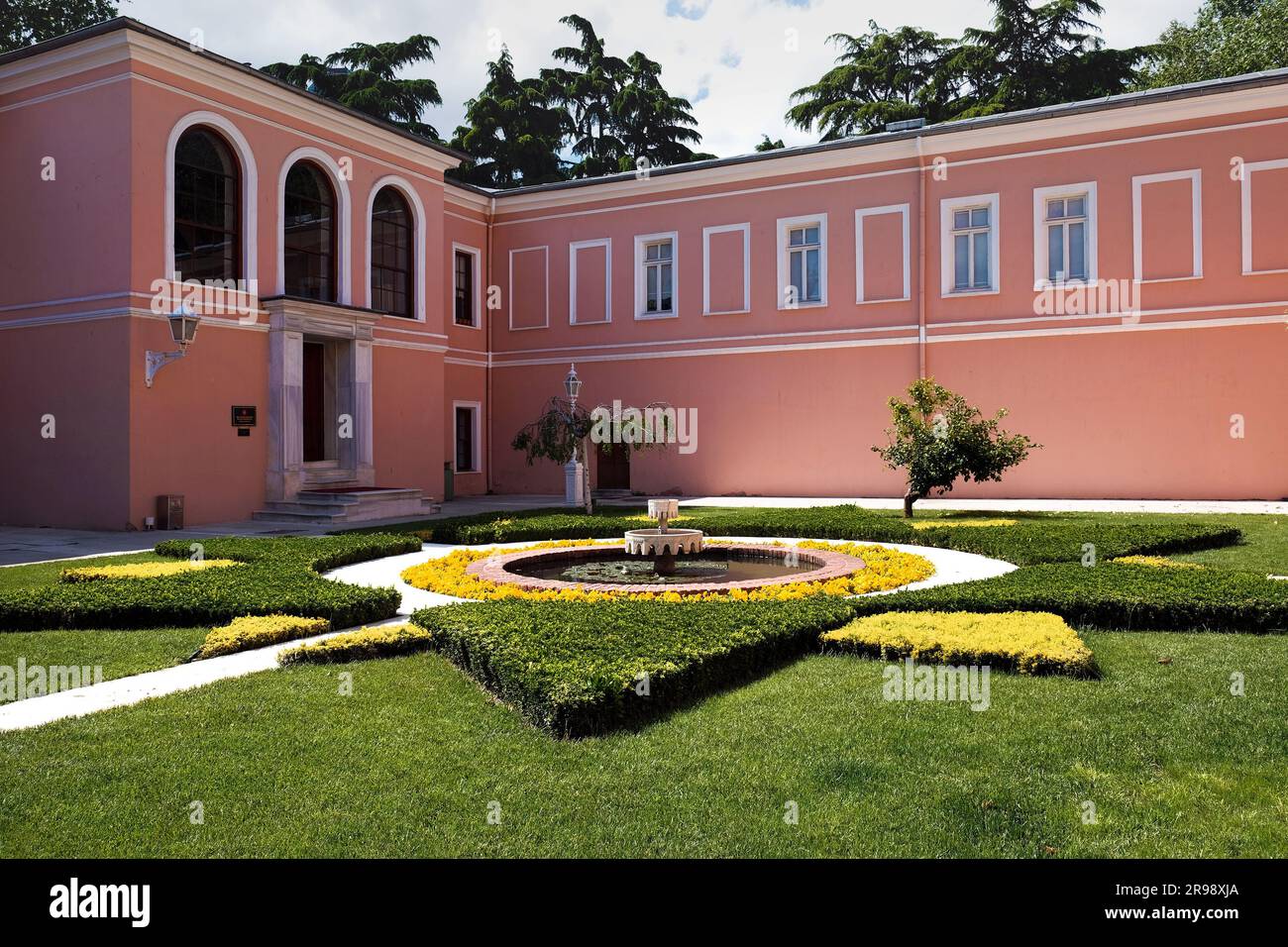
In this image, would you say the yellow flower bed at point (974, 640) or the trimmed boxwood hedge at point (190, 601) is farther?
the trimmed boxwood hedge at point (190, 601)

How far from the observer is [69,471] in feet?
51.2

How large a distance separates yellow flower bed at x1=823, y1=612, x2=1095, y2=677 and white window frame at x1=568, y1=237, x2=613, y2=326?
17668 millimetres

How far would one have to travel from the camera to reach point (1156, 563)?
946cm

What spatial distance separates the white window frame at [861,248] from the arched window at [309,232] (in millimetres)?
10733

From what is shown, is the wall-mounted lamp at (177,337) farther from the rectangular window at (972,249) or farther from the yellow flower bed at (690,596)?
the rectangular window at (972,249)

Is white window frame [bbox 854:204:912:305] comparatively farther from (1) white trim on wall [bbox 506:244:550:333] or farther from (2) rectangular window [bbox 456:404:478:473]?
(2) rectangular window [bbox 456:404:478:473]

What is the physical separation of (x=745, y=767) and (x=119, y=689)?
3683 millimetres

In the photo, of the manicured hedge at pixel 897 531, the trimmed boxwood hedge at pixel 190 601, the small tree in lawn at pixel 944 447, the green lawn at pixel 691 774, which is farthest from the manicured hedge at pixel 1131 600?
the small tree in lawn at pixel 944 447

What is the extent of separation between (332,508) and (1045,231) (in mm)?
14560

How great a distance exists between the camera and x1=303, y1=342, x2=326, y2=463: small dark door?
756 inches

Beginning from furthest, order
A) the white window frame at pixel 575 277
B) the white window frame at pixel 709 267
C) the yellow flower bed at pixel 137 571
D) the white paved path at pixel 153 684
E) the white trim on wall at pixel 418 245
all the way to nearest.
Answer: the white window frame at pixel 575 277 → the white window frame at pixel 709 267 → the white trim on wall at pixel 418 245 → the yellow flower bed at pixel 137 571 → the white paved path at pixel 153 684

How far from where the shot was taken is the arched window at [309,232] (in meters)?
18.9

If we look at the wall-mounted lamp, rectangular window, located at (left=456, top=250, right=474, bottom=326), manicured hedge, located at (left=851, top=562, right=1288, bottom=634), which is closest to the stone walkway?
the wall-mounted lamp

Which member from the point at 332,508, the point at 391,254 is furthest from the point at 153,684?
the point at 391,254
